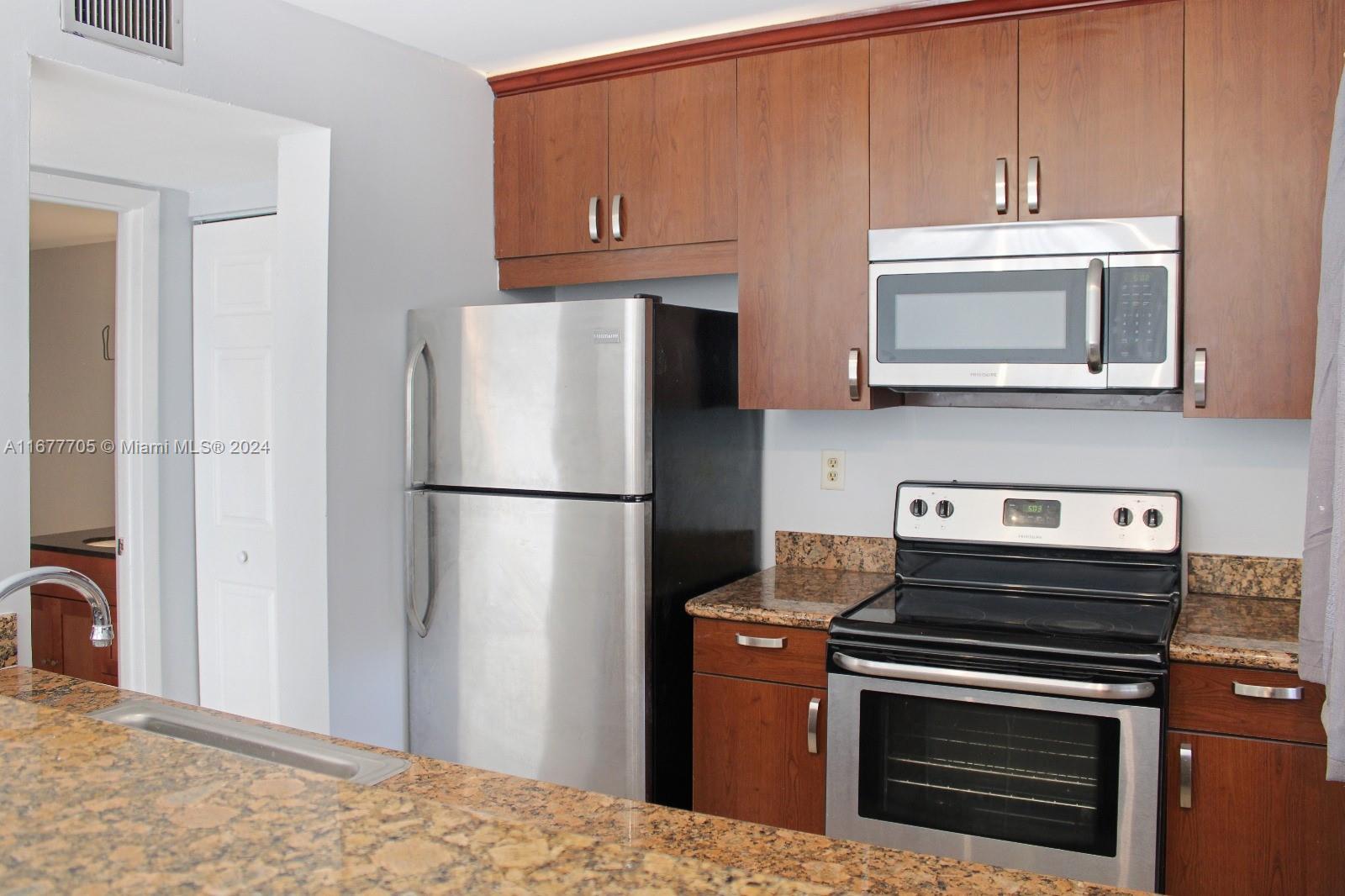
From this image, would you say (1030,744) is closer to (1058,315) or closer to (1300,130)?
(1058,315)

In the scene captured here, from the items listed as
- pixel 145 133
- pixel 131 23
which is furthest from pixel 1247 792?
pixel 145 133

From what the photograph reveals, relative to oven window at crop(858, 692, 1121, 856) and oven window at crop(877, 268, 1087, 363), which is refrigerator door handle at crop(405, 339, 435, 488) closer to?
oven window at crop(877, 268, 1087, 363)

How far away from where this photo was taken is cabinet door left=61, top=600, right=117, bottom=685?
410 centimetres

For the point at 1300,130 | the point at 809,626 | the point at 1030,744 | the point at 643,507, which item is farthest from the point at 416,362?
the point at 1300,130

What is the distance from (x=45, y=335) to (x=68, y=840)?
5.14m

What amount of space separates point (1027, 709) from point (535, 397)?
1343mm

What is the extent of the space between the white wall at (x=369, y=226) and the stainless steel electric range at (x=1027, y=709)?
122cm

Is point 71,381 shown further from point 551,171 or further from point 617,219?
point 617,219

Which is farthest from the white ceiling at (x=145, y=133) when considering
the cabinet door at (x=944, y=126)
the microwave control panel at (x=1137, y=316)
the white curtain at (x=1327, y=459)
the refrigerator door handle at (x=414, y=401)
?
the white curtain at (x=1327, y=459)

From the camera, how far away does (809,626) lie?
2463 mm

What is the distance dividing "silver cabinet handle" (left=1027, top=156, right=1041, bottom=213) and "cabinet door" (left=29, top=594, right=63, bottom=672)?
12.7 ft

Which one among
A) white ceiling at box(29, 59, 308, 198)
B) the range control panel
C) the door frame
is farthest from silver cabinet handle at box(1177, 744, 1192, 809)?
the door frame

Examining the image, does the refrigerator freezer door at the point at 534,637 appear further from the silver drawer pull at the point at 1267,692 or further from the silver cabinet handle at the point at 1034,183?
the silver drawer pull at the point at 1267,692

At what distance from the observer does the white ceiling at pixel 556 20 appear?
2600 millimetres
